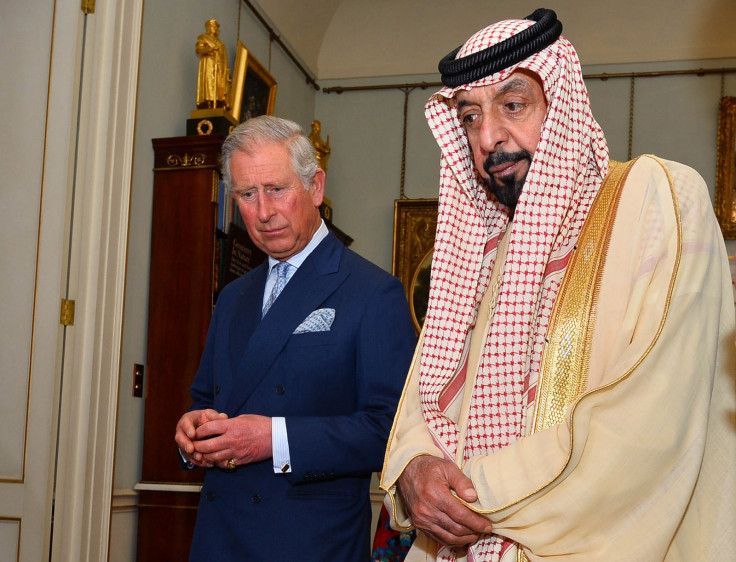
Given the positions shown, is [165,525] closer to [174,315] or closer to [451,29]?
[174,315]

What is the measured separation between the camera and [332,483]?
2586mm

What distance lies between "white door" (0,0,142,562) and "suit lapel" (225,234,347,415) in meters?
1.87

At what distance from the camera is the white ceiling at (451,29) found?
7.73 metres

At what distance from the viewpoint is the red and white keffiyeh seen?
211 cm

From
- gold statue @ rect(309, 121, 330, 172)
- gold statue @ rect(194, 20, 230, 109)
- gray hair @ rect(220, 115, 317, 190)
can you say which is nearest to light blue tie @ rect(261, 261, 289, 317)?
gray hair @ rect(220, 115, 317, 190)

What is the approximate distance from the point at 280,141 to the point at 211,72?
2623 millimetres

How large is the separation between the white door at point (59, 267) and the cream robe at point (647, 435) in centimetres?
296

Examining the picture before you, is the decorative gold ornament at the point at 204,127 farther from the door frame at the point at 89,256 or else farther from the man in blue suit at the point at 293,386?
the man in blue suit at the point at 293,386

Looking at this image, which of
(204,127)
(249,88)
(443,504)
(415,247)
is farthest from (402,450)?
(415,247)

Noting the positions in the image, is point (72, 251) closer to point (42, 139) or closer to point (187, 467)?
point (42, 139)

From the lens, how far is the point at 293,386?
8.73ft

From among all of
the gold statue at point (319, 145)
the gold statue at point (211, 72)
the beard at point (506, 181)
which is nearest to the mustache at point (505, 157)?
the beard at point (506, 181)

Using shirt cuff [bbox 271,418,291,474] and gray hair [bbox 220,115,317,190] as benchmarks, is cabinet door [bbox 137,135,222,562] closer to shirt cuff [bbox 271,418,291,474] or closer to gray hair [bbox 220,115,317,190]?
gray hair [bbox 220,115,317,190]

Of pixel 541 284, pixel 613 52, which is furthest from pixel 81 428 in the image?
pixel 613 52
